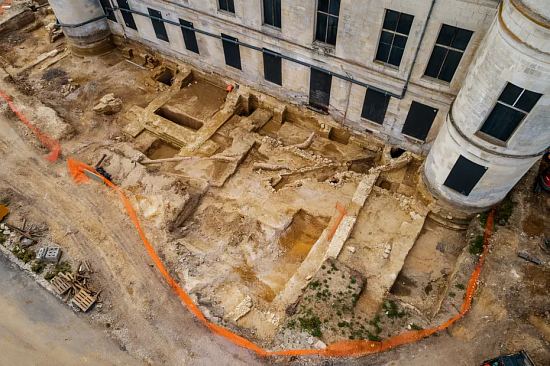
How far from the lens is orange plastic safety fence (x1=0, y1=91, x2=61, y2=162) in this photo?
19.4m

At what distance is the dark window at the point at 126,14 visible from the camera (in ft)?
77.4

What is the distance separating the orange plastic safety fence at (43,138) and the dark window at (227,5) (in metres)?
11.4

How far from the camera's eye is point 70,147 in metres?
19.9

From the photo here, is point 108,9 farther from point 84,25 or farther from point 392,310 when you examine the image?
point 392,310

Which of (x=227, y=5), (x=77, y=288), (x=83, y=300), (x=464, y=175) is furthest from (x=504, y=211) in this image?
(x=77, y=288)

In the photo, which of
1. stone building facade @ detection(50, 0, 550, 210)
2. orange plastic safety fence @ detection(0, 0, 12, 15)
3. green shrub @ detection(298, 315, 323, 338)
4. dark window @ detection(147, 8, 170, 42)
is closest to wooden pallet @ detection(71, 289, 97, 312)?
green shrub @ detection(298, 315, 323, 338)

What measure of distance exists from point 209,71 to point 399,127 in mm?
12338

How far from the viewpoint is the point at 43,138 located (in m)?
19.9

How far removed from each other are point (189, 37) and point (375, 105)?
39.1 feet

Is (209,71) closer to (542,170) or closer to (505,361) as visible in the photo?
(542,170)

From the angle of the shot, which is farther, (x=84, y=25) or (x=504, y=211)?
(x=84, y=25)

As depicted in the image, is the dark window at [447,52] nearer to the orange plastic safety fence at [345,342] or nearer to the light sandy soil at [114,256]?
the orange plastic safety fence at [345,342]

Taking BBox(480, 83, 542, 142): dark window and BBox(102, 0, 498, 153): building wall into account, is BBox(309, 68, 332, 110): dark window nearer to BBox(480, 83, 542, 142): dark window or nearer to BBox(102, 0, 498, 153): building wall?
BBox(102, 0, 498, 153): building wall

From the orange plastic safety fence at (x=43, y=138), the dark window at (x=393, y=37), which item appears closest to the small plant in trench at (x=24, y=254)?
the orange plastic safety fence at (x=43, y=138)
